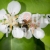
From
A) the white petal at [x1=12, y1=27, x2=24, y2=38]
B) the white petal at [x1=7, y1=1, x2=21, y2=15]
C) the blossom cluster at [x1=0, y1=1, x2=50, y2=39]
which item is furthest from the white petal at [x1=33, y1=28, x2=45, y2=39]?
the white petal at [x1=7, y1=1, x2=21, y2=15]

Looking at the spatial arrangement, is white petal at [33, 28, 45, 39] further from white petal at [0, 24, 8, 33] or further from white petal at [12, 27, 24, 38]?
white petal at [0, 24, 8, 33]

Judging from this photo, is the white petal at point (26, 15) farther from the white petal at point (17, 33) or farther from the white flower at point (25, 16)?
the white petal at point (17, 33)

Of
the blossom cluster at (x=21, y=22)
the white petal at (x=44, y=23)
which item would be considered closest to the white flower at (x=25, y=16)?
the blossom cluster at (x=21, y=22)

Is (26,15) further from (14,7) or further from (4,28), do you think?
(4,28)

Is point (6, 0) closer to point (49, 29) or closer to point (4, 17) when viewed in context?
point (4, 17)

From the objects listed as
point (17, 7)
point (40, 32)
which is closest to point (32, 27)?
point (40, 32)
